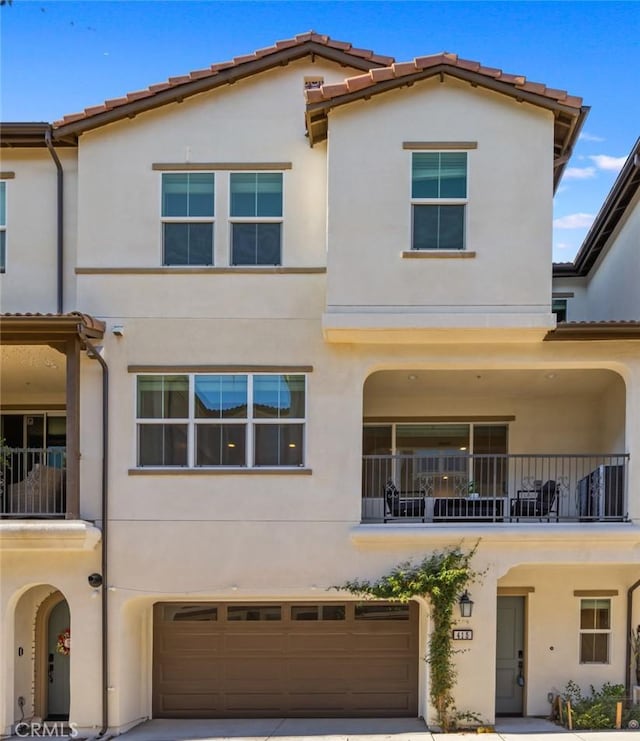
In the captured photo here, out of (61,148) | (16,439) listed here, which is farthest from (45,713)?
(61,148)

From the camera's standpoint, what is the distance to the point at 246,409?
416 inches

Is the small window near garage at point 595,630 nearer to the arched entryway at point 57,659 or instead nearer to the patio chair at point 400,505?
the patio chair at point 400,505

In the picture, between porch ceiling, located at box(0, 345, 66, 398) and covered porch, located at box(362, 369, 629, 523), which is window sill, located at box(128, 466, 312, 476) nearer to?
covered porch, located at box(362, 369, 629, 523)

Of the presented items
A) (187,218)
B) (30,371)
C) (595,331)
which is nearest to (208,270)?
(187,218)

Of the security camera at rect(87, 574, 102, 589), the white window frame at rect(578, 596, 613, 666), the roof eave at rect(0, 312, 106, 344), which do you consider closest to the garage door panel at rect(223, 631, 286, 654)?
the security camera at rect(87, 574, 102, 589)

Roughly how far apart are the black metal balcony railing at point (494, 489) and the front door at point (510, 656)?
6.52ft

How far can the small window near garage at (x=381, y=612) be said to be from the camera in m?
11.3

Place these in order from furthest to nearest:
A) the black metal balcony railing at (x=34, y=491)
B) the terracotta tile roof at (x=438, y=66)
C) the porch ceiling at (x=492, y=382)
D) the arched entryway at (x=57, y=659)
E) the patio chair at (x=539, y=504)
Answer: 1. the porch ceiling at (x=492, y=382)
2. the arched entryway at (x=57, y=659)
3. the patio chair at (x=539, y=504)
4. the black metal balcony railing at (x=34, y=491)
5. the terracotta tile roof at (x=438, y=66)

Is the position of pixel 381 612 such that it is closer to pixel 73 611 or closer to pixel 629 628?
pixel 629 628

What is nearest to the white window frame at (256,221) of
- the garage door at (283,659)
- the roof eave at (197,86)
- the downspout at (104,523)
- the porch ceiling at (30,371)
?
the roof eave at (197,86)

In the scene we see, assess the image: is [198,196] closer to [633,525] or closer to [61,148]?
[61,148]

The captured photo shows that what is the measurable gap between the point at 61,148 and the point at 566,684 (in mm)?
12907

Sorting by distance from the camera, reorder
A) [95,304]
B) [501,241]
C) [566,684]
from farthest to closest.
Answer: [566,684], [95,304], [501,241]

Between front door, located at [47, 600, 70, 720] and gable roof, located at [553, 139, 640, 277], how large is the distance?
12.7m
